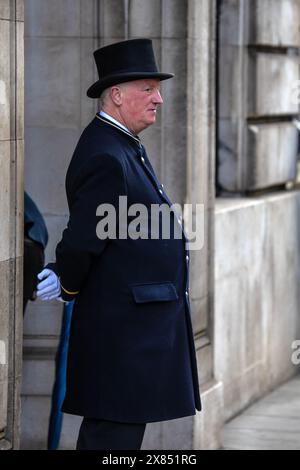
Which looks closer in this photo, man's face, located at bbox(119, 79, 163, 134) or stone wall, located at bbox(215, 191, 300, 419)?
man's face, located at bbox(119, 79, 163, 134)

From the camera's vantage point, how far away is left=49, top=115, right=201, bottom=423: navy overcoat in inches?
191

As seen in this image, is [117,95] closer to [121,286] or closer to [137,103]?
[137,103]

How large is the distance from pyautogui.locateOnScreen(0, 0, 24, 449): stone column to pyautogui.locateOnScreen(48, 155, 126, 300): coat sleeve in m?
0.21

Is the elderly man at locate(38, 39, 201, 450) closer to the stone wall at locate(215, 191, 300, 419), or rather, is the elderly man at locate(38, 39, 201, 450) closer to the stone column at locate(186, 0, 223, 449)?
the stone column at locate(186, 0, 223, 449)

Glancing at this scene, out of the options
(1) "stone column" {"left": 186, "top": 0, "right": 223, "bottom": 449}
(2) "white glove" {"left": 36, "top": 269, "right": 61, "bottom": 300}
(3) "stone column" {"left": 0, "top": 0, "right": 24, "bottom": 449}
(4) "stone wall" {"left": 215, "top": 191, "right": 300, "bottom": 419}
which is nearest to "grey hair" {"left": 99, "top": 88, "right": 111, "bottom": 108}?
(3) "stone column" {"left": 0, "top": 0, "right": 24, "bottom": 449}

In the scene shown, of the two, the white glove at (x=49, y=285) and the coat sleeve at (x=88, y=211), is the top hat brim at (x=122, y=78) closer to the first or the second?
the coat sleeve at (x=88, y=211)

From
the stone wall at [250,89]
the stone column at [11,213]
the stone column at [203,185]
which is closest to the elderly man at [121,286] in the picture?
the stone column at [11,213]

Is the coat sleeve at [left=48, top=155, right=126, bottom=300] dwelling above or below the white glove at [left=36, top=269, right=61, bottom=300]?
above

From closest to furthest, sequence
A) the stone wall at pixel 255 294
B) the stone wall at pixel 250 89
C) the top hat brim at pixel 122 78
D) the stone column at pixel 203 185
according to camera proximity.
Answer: the top hat brim at pixel 122 78, the stone column at pixel 203 185, the stone wall at pixel 255 294, the stone wall at pixel 250 89

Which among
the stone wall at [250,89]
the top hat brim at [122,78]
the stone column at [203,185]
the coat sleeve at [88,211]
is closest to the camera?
the coat sleeve at [88,211]

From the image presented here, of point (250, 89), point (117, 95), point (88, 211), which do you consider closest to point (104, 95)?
point (117, 95)

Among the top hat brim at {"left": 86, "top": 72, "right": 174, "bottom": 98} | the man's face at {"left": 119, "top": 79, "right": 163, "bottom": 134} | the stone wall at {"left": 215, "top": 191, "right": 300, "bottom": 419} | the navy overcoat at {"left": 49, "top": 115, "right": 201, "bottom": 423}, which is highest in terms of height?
the top hat brim at {"left": 86, "top": 72, "right": 174, "bottom": 98}

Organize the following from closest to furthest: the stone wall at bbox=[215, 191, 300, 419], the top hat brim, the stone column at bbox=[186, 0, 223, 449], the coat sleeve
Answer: the coat sleeve < the top hat brim < the stone column at bbox=[186, 0, 223, 449] < the stone wall at bbox=[215, 191, 300, 419]

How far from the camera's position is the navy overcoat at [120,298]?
484 cm
